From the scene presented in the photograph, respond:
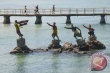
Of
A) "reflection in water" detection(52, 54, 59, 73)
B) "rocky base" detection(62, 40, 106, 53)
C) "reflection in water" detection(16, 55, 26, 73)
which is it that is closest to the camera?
"reflection in water" detection(16, 55, 26, 73)

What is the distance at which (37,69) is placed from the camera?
26875 mm

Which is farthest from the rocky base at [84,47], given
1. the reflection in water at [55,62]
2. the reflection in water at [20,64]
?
the reflection in water at [20,64]

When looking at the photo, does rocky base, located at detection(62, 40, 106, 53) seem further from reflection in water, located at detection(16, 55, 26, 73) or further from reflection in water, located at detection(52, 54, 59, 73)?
reflection in water, located at detection(16, 55, 26, 73)

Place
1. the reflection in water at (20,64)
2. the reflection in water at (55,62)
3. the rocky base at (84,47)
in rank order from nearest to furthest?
the reflection in water at (20,64)
the reflection in water at (55,62)
the rocky base at (84,47)

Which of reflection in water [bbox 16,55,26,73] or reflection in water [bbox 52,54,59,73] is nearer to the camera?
reflection in water [bbox 16,55,26,73]

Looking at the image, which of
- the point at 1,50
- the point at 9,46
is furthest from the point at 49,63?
the point at 9,46

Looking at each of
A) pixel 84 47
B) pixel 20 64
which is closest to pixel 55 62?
pixel 20 64

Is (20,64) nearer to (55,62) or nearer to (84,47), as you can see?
(55,62)

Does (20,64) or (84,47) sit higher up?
(84,47)

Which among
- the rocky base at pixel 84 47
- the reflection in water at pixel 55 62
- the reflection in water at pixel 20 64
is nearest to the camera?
the reflection in water at pixel 20 64

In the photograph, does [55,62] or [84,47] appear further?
[84,47]

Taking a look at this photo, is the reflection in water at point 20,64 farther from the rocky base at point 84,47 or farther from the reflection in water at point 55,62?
the rocky base at point 84,47

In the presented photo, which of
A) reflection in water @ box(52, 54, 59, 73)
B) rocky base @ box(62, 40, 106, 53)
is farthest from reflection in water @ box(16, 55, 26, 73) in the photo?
rocky base @ box(62, 40, 106, 53)

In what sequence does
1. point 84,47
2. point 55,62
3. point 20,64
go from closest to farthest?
point 20,64 < point 55,62 < point 84,47
